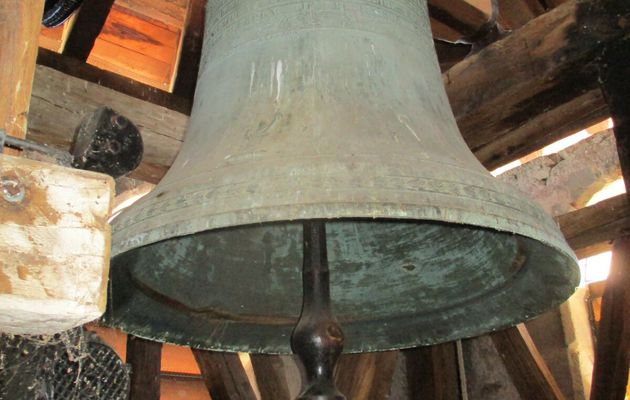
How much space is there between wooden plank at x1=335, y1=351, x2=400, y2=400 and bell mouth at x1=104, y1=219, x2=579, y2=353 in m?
0.61

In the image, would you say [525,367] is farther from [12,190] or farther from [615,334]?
[12,190]

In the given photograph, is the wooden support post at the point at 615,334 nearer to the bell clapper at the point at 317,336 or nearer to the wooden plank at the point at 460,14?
the wooden plank at the point at 460,14

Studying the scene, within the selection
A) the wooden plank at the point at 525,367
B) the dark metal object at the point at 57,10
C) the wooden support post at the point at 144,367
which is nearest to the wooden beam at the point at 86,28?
the dark metal object at the point at 57,10

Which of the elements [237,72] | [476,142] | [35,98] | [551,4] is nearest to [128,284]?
[237,72]

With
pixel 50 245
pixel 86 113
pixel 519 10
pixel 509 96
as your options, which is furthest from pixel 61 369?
pixel 519 10

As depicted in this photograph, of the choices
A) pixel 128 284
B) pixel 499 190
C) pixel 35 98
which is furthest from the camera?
pixel 35 98

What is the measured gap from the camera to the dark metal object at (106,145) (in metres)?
0.76

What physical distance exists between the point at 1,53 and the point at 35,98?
0.70 metres

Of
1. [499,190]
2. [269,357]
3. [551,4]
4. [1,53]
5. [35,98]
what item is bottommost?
[269,357]

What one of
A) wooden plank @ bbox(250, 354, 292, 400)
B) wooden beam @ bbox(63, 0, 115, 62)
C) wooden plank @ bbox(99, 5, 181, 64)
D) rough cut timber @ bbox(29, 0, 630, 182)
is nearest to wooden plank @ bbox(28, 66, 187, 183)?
rough cut timber @ bbox(29, 0, 630, 182)

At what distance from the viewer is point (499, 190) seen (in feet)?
2.69

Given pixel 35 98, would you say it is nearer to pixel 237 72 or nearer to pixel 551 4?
pixel 237 72

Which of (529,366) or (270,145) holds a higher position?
(270,145)

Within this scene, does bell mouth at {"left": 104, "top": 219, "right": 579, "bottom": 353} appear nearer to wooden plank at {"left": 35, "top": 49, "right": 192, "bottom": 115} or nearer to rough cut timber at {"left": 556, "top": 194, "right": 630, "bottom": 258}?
wooden plank at {"left": 35, "top": 49, "right": 192, "bottom": 115}
